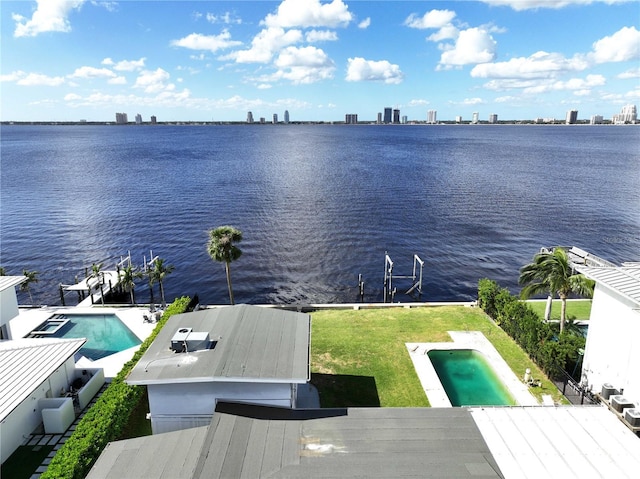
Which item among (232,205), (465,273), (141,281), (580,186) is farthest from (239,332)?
(580,186)

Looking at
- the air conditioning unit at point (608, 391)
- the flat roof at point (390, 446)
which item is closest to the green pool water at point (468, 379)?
the air conditioning unit at point (608, 391)

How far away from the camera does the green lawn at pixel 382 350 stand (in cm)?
2572

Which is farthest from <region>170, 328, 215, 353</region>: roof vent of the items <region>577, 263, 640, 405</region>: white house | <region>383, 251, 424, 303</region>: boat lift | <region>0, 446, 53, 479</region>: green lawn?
<region>383, 251, 424, 303</region>: boat lift

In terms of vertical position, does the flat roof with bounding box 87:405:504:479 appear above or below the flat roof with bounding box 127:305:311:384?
below

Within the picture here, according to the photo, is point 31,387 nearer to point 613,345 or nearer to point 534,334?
point 534,334

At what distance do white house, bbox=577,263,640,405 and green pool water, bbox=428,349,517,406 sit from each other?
5.34m

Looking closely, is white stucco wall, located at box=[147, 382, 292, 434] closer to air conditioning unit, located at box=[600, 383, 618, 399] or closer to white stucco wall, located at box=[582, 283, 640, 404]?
air conditioning unit, located at box=[600, 383, 618, 399]

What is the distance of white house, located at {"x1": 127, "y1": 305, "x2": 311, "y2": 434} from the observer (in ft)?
61.6

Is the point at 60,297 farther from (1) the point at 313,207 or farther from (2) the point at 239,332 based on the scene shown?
(1) the point at 313,207

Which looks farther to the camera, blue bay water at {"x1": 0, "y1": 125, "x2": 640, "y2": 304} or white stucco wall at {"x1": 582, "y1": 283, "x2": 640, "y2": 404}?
blue bay water at {"x1": 0, "y1": 125, "x2": 640, "y2": 304}

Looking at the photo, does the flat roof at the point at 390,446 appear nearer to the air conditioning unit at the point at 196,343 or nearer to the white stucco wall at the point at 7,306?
the air conditioning unit at the point at 196,343

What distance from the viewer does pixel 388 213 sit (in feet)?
269

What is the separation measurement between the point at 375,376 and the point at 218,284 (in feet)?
99.8

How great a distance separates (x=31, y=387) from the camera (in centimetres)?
2050
